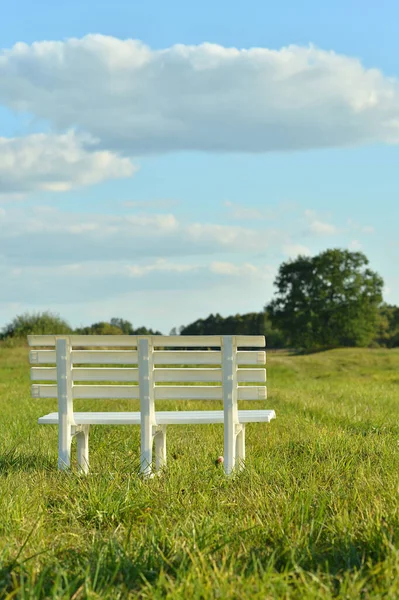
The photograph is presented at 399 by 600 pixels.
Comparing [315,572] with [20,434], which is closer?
[315,572]

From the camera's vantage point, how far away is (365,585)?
344 cm

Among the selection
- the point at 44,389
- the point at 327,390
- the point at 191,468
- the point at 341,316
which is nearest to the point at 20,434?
the point at 44,389

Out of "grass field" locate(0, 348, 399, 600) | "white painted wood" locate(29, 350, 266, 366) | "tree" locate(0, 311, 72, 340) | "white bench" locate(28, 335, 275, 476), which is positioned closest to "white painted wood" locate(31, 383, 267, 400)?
"white bench" locate(28, 335, 275, 476)

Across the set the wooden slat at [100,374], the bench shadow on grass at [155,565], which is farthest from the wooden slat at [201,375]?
the bench shadow on grass at [155,565]

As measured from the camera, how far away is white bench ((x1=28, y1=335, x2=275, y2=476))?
6.53 metres

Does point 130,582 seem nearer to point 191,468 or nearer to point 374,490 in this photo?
point 374,490

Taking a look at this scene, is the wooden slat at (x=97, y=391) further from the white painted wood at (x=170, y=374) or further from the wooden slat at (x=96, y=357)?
the wooden slat at (x=96, y=357)

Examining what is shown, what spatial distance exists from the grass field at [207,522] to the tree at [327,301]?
171 ft

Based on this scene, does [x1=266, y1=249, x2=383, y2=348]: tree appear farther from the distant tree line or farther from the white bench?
the white bench

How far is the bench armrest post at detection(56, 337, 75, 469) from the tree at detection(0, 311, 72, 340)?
95.5ft

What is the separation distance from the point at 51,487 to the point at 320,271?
5821cm

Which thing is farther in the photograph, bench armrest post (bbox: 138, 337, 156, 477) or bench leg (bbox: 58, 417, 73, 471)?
bench leg (bbox: 58, 417, 73, 471)

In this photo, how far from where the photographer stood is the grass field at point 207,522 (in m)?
3.36

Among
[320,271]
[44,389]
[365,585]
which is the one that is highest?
[320,271]
